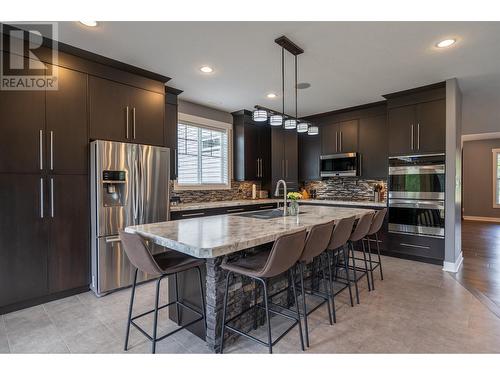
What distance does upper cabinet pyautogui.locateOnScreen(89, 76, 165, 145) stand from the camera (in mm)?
3086

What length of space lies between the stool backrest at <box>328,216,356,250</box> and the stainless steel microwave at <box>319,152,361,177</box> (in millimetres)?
2757

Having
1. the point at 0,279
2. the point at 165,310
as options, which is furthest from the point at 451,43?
Answer: the point at 0,279

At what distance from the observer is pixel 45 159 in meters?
2.73

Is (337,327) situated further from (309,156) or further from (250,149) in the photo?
(309,156)

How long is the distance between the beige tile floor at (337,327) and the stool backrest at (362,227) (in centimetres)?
66

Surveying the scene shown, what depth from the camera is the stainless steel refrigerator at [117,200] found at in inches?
116

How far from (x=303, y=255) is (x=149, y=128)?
2577mm

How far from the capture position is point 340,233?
252cm

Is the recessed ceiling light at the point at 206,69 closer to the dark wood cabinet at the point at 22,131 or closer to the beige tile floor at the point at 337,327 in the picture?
the dark wood cabinet at the point at 22,131

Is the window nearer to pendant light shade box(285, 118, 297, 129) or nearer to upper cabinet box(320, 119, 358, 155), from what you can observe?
upper cabinet box(320, 119, 358, 155)

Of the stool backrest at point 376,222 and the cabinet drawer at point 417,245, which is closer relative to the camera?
the stool backrest at point 376,222

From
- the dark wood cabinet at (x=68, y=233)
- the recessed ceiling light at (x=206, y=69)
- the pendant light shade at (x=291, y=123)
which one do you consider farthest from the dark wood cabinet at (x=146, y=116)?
the pendant light shade at (x=291, y=123)

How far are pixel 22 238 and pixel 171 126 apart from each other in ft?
7.40
